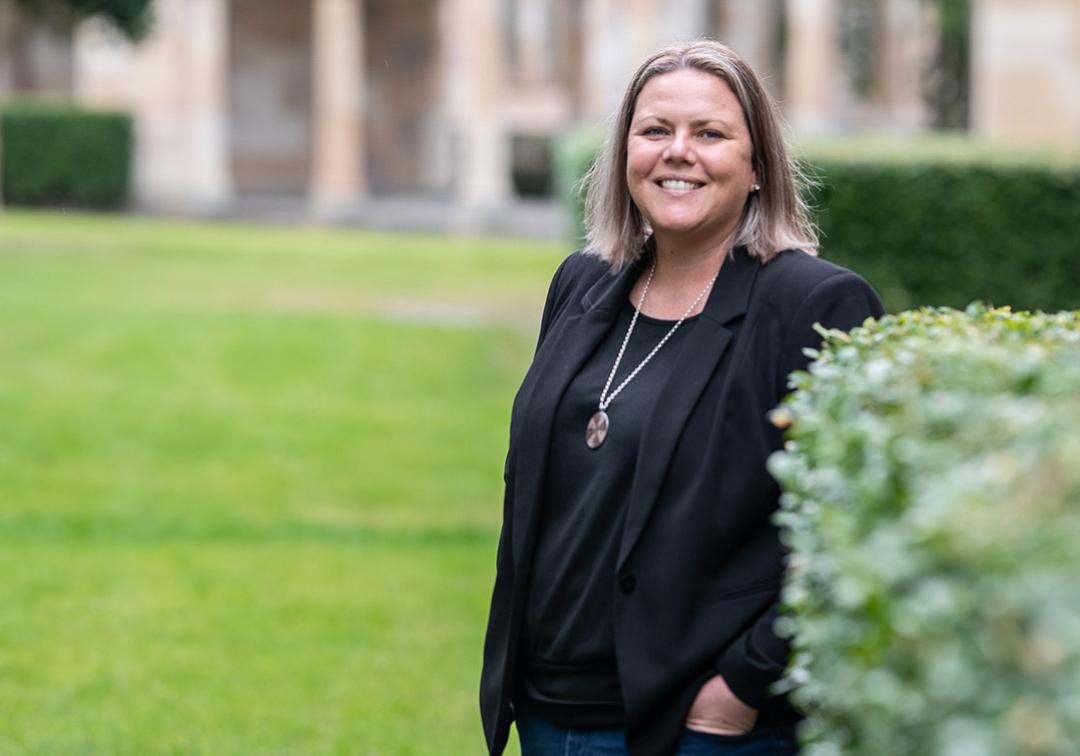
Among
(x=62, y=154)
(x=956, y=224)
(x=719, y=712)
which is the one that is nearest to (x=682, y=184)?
(x=719, y=712)

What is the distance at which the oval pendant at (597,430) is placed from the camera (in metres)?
3.19

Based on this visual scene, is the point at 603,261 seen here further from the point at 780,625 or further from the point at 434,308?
the point at 434,308

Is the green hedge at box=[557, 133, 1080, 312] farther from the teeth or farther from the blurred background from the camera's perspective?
the teeth

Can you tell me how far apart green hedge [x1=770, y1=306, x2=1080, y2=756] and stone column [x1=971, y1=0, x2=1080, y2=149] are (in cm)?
1688

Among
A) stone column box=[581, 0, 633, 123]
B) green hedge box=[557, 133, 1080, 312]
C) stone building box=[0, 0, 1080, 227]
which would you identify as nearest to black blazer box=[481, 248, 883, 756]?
green hedge box=[557, 133, 1080, 312]

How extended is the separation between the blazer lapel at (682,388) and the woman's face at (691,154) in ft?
0.44

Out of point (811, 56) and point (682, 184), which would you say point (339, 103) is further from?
point (682, 184)

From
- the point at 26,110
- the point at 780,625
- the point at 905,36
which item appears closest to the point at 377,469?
the point at 780,625

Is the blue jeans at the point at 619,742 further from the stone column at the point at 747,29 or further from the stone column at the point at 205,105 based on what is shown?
the stone column at the point at 747,29

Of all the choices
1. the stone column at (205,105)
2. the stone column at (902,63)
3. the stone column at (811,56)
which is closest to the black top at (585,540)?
the stone column at (811,56)

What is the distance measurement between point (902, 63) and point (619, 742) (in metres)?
47.5

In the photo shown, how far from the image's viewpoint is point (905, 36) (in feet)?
161

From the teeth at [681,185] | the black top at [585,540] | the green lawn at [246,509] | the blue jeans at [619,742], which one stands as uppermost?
the teeth at [681,185]

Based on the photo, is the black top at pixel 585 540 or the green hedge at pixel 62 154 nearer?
the black top at pixel 585 540
